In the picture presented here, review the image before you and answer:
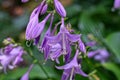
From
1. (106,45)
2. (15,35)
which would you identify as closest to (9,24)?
(15,35)

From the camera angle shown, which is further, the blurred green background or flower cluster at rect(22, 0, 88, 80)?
the blurred green background

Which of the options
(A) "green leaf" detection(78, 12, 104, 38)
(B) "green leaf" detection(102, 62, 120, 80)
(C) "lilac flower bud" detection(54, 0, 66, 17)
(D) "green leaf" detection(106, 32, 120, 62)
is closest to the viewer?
(C) "lilac flower bud" detection(54, 0, 66, 17)

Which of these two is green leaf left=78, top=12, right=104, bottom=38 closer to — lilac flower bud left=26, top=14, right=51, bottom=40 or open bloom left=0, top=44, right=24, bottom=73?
open bloom left=0, top=44, right=24, bottom=73

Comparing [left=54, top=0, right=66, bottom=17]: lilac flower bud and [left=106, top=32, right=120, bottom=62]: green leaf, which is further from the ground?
[left=54, top=0, right=66, bottom=17]: lilac flower bud

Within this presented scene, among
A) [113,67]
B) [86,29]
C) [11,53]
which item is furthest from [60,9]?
[86,29]

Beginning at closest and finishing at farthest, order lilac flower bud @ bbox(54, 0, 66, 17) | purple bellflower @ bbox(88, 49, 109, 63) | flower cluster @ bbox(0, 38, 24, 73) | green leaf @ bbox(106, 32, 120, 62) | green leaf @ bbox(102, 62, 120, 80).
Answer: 1. lilac flower bud @ bbox(54, 0, 66, 17)
2. flower cluster @ bbox(0, 38, 24, 73)
3. green leaf @ bbox(102, 62, 120, 80)
4. green leaf @ bbox(106, 32, 120, 62)
5. purple bellflower @ bbox(88, 49, 109, 63)

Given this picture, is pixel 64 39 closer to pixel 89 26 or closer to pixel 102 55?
pixel 102 55

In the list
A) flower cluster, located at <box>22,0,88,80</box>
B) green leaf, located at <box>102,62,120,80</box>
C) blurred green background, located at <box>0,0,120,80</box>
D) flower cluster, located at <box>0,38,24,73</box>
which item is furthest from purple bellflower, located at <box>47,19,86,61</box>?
green leaf, located at <box>102,62,120,80</box>

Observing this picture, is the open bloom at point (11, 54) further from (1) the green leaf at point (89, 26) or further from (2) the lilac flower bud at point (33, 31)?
(1) the green leaf at point (89, 26)
